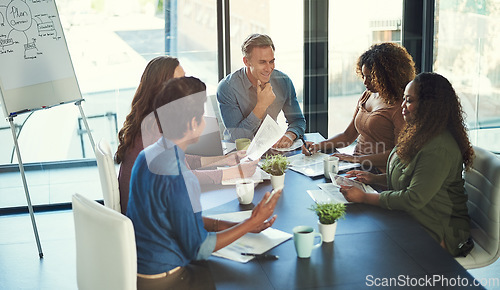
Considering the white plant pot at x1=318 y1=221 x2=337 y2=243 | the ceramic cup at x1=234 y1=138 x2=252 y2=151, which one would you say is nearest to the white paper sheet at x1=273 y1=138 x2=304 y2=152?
the ceramic cup at x1=234 y1=138 x2=252 y2=151

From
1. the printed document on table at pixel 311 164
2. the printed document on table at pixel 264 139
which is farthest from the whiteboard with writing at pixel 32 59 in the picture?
the printed document on table at pixel 311 164

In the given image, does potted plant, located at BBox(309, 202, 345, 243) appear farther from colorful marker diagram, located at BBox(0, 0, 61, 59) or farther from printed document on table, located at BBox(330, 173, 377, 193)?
colorful marker diagram, located at BBox(0, 0, 61, 59)

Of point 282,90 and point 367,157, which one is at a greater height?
point 282,90

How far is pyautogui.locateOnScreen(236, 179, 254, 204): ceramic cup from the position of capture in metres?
2.11

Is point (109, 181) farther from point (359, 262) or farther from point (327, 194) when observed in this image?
point (359, 262)

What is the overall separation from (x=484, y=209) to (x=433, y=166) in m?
0.30

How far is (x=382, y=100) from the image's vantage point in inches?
108

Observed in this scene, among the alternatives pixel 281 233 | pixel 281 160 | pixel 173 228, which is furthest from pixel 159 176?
pixel 281 160

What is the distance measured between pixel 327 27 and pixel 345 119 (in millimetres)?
719

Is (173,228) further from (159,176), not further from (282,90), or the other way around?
(282,90)

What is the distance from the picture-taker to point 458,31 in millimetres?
4227

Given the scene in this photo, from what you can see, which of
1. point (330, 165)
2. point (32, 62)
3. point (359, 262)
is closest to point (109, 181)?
point (330, 165)

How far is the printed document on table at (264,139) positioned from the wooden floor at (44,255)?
1149mm

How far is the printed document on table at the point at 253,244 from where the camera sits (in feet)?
5.55
